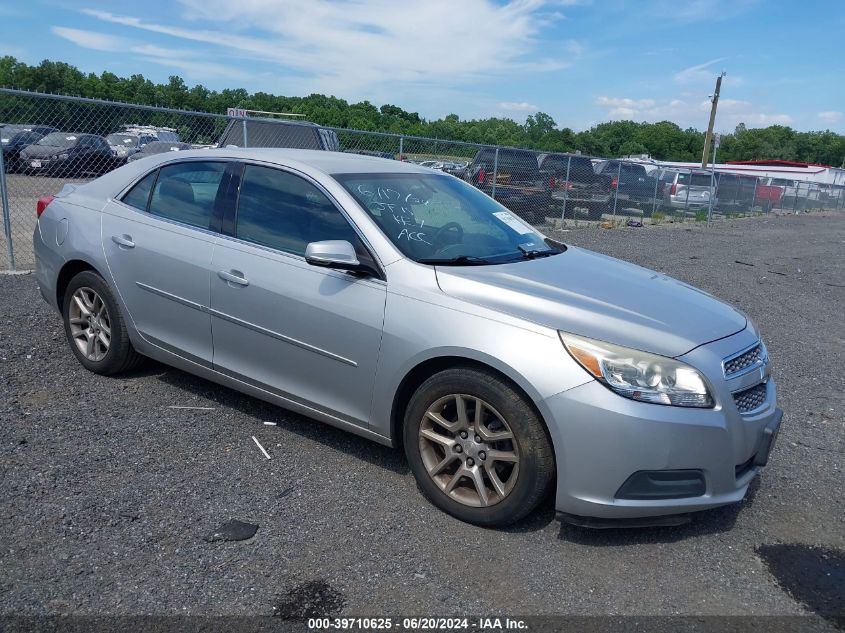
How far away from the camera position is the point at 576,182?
16.7 meters

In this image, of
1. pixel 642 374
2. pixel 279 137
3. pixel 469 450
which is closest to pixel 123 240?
pixel 469 450

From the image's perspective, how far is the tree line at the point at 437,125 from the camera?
30.8 meters

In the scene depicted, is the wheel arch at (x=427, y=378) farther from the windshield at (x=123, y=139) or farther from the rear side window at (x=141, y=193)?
the windshield at (x=123, y=139)

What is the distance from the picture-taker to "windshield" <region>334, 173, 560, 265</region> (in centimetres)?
382

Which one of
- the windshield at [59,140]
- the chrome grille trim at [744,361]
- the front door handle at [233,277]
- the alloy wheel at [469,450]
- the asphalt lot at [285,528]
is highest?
the windshield at [59,140]

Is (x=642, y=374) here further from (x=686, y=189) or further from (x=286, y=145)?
(x=686, y=189)

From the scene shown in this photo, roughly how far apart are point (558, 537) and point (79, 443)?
2611mm

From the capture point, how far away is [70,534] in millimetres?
→ 3098

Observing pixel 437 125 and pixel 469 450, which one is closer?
pixel 469 450

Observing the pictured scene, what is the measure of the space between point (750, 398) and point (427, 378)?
4.92 ft

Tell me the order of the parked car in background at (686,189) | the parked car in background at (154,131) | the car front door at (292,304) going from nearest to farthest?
the car front door at (292,304), the parked car in background at (154,131), the parked car in background at (686,189)

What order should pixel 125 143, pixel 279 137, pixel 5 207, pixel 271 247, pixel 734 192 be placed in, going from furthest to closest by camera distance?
pixel 734 192, pixel 279 137, pixel 125 143, pixel 5 207, pixel 271 247

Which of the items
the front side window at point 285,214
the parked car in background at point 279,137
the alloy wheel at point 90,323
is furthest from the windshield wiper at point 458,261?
the parked car in background at point 279,137

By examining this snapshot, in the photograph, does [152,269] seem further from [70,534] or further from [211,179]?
[70,534]
